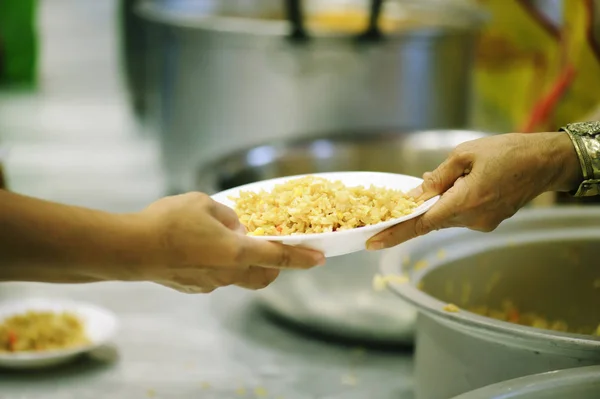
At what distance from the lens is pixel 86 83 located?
3.84m

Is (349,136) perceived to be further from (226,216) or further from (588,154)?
(226,216)

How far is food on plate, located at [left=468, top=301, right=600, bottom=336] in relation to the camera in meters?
1.24

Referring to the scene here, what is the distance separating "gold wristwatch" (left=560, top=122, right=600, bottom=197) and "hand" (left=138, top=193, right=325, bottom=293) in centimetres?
37

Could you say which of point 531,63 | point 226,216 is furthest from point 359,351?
point 531,63

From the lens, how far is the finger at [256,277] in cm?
83

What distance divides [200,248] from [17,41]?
2944 mm

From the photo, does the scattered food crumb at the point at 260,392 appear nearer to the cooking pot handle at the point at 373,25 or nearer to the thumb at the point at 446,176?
the thumb at the point at 446,176

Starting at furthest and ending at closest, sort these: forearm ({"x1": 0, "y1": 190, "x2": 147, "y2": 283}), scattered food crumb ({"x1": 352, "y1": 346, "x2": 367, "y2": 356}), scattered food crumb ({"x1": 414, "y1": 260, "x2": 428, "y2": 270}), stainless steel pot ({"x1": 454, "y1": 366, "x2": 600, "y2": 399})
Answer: scattered food crumb ({"x1": 352, "y1": 346, "x2": 367, "y2": 356})
scattered food crumb ({"x1": 414, "y1": 260, "x2": 428, "y2": 270})
stainless steel pot ({"x1": 454, "y1": 366, "x2": 600, "y2": 399})
forearm ({"x1": 0, "y1": 190, "x2": 147, "y2": 283})

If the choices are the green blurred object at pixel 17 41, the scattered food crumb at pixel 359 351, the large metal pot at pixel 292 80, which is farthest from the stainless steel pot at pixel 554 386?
the green blurred object at pixel 17 41

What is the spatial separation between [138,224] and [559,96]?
1.43 m

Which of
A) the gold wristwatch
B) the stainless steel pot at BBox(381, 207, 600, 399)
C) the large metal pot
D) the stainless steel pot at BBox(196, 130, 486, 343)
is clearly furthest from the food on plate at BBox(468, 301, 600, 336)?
the large metal pot

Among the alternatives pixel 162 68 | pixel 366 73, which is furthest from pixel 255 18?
pixel 366 73

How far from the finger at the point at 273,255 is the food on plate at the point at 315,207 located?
2.1 inches

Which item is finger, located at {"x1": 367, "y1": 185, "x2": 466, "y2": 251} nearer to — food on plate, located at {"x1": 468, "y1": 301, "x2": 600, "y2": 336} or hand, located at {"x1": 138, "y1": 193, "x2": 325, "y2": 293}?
hand, located at {"x1": 138, "y1": 193, "x2": 325, "y2": 293}
